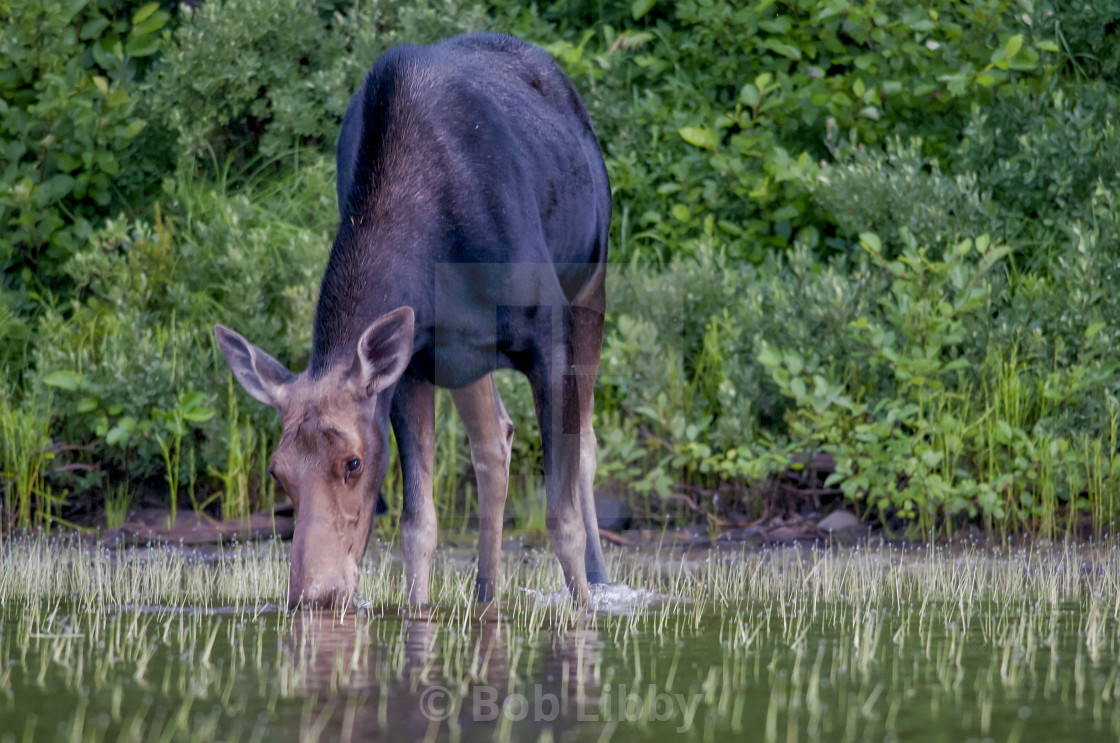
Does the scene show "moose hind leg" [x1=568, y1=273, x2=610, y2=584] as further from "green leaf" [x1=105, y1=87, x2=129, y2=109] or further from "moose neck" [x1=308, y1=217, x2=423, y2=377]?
"green leaf" [x1=105, y1=87, x2=129, y2=109]

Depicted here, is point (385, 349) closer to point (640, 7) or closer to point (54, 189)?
point (54, 189)

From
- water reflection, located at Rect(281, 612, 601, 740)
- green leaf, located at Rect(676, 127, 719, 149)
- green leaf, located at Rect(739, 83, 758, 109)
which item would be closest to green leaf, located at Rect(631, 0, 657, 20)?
green leaf, located at Rect(676, 127, 719, 149)

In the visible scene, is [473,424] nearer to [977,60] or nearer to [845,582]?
[845,582]

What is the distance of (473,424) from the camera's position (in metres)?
7.68

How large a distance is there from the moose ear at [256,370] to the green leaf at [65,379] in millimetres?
4786

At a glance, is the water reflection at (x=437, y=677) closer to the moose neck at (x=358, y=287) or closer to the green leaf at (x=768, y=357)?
the moose neck at (x=358, y=287)

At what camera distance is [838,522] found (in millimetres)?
10258

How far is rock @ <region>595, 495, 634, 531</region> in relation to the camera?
1074 cm

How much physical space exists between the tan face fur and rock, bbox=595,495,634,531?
484 centimetres

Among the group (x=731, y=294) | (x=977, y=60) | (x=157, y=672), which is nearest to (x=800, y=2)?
(x=977, y=60)

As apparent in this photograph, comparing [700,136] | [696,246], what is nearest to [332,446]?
[696,246]

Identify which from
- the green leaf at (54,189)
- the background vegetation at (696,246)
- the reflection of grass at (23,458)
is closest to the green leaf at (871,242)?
the background vegetation at (696,246)

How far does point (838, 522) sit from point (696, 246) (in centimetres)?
302

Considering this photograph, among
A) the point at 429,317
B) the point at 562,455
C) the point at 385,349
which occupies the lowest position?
the point at 562,455
